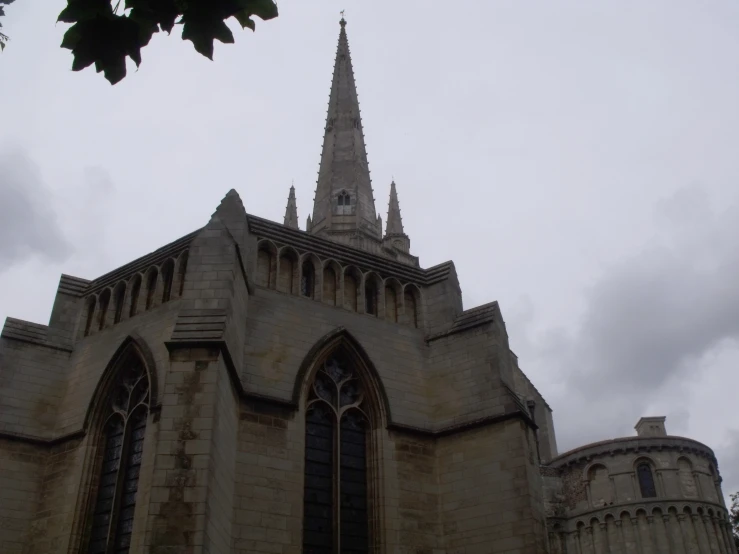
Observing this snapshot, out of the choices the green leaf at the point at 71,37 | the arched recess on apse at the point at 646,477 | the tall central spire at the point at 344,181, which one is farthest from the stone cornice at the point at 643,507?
the green leaf at the point at 71,37

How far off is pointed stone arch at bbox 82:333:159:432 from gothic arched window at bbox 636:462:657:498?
992 inches

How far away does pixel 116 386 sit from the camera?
43.8 feet

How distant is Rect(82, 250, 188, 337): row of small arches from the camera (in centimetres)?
1378

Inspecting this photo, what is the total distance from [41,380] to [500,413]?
27.6 ft

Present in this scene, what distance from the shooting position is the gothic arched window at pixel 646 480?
1241 inches

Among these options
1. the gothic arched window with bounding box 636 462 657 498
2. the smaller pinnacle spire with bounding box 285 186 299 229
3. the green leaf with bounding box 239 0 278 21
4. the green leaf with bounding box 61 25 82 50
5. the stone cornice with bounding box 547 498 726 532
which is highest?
the smaller pinnacle spire with bounding box 285 186 299 229

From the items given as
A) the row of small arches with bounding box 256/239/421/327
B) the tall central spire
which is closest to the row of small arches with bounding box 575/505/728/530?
the tall central spire

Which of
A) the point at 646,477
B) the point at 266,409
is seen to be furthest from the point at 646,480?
the point at 266,409

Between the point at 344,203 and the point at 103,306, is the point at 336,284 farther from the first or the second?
the point at 344,203

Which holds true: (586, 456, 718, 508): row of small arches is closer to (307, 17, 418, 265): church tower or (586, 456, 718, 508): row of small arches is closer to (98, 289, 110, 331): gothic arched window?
(307, 17, 418, 265): church tower

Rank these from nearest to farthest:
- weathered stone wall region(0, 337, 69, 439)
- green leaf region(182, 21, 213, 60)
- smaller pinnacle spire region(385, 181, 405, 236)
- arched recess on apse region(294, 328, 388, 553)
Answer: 1. green leaf region(182, 21, 213, 60)
2. arched recess on apse region(294, 328, 388, 553)
3. weathered stone wall region(0, 337, 69, 439)
4. smaller pinnacle spire region(385, 181, 405, 236)

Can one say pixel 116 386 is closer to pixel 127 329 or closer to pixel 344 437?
pixel 127 329

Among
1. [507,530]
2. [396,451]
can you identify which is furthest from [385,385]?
[507,530]

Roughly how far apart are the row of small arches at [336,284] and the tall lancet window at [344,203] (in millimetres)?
19096
